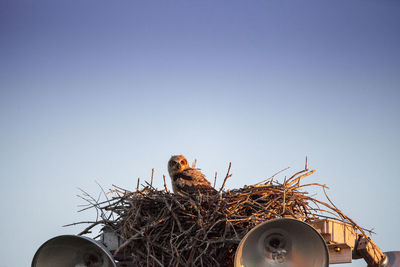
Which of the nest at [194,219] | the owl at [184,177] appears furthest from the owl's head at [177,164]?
the nest at [194,219]

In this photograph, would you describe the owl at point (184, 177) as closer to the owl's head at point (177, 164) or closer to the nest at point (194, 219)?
the owl's head at point (177, 164)

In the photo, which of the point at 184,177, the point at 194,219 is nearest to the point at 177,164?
the point at 184,177

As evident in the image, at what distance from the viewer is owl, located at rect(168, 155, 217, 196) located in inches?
284

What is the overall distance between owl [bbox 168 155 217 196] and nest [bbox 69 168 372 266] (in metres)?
1.48

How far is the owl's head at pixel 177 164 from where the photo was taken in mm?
7752

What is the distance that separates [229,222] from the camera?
16.6ft

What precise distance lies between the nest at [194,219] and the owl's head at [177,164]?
214cm

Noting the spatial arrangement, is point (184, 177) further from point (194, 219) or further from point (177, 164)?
point (194, 219)

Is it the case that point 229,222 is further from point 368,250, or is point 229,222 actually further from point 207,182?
point 207,182

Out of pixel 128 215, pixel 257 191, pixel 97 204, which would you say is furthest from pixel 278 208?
pixel 97 204

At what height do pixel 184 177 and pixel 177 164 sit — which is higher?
pixel 177 164

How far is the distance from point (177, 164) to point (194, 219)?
8.55 ft

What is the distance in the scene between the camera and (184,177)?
7.49 meters

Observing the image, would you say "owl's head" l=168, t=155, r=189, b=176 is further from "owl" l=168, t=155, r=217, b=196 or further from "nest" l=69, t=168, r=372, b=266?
"nest" l=69, t=168, r=372, b=266
